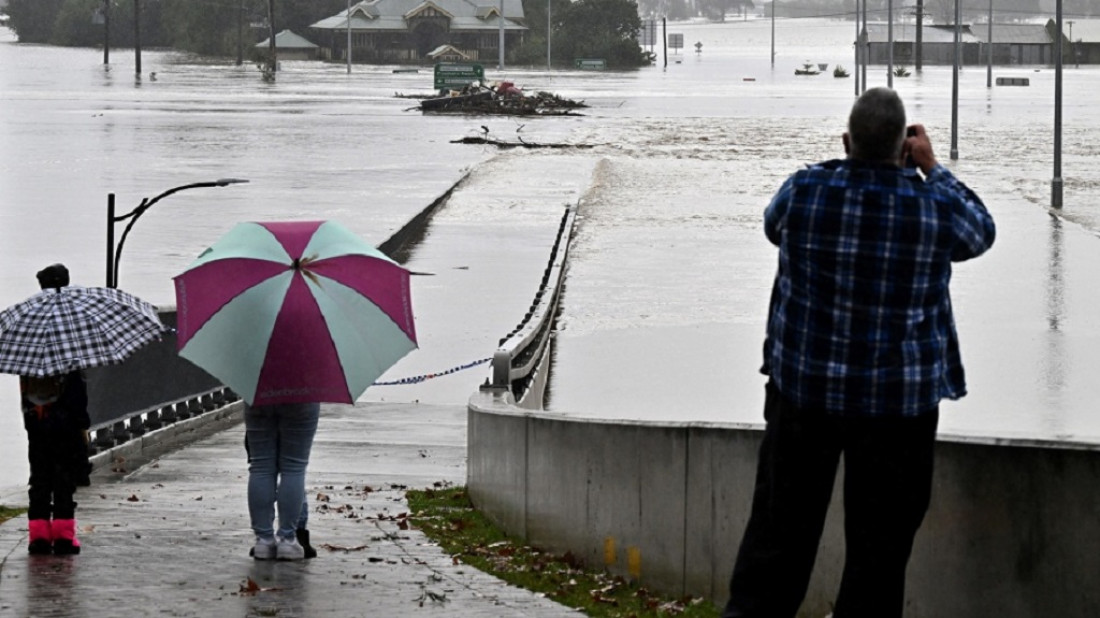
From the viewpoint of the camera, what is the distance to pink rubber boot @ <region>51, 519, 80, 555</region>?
820 centimetres

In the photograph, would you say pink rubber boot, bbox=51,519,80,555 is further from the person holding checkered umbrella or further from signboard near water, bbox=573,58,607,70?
signboard near water, bbox=573,58,607,70

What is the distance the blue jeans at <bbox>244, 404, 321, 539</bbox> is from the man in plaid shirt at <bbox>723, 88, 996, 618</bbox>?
317cm

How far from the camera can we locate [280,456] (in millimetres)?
8445

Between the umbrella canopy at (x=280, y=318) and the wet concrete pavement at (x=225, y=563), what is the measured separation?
29.4 inches

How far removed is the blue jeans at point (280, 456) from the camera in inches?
329

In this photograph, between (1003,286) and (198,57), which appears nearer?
(1003,286)

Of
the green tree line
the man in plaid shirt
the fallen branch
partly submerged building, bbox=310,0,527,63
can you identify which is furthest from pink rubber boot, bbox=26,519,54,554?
partly submerged building, bbox=310,0,527,63

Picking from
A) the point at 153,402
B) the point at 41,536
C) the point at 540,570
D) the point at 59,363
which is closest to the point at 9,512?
the point at 41,536

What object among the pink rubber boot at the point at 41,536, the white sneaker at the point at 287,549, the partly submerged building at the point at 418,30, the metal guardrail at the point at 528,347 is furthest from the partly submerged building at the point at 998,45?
the pink rubber boot at the point at 41,536

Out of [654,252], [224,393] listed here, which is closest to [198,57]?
[654,252]

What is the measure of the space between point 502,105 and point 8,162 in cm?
3378

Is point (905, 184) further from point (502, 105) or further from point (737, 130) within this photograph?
point (502, 105)

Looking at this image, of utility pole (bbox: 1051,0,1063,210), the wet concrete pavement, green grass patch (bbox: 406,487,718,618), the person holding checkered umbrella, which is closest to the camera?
the wet concrete pavement

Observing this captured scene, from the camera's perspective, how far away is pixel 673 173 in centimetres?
4741
